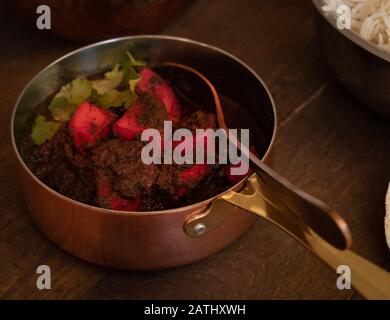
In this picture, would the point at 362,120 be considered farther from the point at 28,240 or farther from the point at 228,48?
the point at 28,240

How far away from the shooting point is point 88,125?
0.94 meters

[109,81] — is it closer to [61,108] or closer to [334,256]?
[61,108]

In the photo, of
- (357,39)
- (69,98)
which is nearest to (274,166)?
(357,39)

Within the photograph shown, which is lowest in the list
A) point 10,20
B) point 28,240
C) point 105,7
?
point 28,240

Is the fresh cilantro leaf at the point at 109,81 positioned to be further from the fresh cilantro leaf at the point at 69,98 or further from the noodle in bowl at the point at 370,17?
the noodle in bowl at the point at 370,17

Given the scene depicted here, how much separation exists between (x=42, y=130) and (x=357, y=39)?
0.49 metres

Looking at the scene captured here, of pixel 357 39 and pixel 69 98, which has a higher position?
pixel 357 39

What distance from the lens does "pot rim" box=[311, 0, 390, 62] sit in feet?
2.97

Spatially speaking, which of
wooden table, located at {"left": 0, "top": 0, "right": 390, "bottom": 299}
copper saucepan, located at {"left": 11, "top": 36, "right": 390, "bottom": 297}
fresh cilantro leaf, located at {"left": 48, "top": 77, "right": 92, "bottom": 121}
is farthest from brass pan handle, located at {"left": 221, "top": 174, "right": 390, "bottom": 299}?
fresh cilantro leaf, located at {"left": 48, "top": 77, "right": 92, "bottom": 121}

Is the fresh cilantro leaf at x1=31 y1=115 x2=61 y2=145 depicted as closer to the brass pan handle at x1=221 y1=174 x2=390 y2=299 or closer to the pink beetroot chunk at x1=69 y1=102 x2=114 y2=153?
the pink beetroot chunk at x1=69 y1=102 x2=114 y2=153

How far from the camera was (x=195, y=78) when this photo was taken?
3.43 feet

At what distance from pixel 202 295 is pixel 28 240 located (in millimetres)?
273

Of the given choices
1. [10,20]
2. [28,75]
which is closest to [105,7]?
[28,75]

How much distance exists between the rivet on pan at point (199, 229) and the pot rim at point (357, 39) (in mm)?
356
